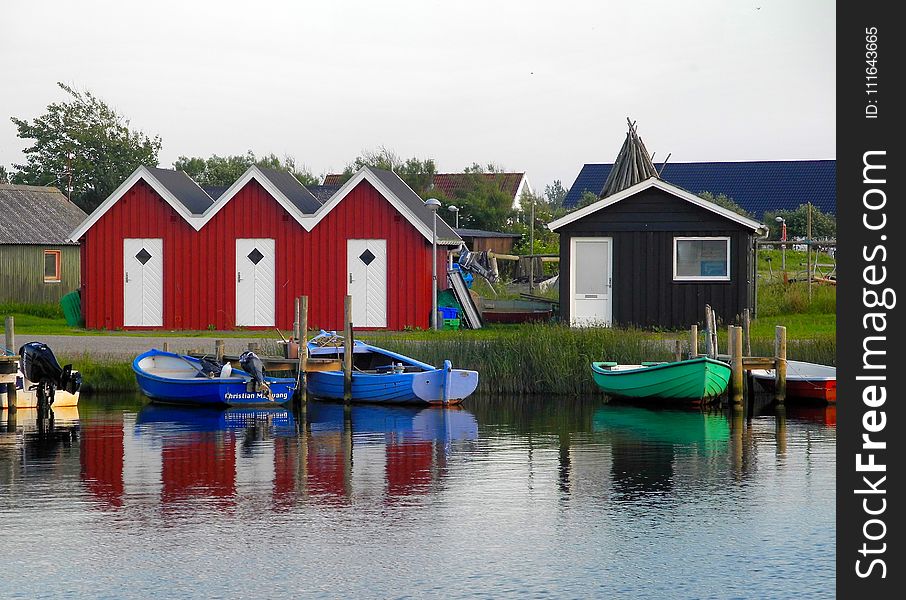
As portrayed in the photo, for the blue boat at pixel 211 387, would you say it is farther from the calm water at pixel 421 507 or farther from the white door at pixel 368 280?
the white door at pixel 368 280

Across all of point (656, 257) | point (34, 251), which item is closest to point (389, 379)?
point (656, 257)

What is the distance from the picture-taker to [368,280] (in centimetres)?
3744

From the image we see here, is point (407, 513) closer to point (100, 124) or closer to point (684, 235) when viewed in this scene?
point (684, 235)

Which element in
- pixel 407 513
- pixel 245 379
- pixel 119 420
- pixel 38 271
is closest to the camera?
pixel 407 513

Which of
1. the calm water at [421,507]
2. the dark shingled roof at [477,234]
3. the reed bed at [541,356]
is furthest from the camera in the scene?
the dark shingled roof at [477,234]

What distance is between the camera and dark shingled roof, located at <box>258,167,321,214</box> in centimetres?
3809

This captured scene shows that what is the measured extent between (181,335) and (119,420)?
10.5m

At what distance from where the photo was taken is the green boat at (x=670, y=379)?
2698 cm

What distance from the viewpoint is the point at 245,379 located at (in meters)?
27.7

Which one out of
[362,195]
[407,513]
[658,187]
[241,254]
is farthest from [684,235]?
[407,513]

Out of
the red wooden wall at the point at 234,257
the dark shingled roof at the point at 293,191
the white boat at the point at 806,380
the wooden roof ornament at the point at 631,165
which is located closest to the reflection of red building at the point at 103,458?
the red wooden wall at the point at 234,257

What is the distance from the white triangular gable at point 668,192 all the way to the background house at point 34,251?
23.8 metres

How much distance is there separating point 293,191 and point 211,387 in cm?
1242

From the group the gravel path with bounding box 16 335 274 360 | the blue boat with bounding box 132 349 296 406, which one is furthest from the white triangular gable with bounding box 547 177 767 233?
the blue boat with bounding box 132 349 296 406
